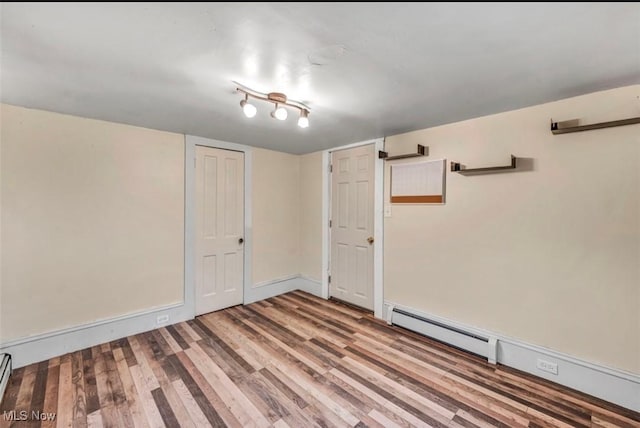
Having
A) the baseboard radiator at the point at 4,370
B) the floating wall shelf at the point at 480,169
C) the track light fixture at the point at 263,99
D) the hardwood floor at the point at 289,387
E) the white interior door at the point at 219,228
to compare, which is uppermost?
the track light fixture at the point at 263,99

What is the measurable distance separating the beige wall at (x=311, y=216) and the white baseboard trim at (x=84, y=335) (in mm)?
1822

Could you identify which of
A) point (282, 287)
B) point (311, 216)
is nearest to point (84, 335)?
point (282, 287)

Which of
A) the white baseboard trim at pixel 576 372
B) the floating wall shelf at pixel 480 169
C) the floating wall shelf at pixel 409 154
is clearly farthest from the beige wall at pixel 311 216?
the white baseboard trim at pixel 576 372

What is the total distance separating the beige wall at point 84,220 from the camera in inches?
85.9

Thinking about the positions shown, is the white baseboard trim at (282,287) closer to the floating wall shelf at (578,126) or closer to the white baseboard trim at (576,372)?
the white baseboard trim at (576,372)

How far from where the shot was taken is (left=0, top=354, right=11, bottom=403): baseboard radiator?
6.14 feet

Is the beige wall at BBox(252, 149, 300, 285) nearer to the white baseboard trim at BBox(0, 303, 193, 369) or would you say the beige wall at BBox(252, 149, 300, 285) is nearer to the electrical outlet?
the white baseboard trim at BBox(0, 303, 193, 369)

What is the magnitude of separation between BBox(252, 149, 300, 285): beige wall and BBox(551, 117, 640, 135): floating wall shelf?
313 centimetres

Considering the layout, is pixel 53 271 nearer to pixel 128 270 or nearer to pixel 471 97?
pixel 128 270

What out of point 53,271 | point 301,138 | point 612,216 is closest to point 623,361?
point 612,216

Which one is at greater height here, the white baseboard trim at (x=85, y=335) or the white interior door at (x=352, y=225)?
the white interior door at (x=352, y=225)

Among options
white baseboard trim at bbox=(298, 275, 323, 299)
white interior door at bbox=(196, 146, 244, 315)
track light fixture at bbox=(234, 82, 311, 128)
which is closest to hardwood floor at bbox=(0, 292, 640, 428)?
white interior door at bbox=(196, 146, 244, 315)

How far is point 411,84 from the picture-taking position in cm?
175

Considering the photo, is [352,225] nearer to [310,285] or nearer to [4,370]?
[310,285]
